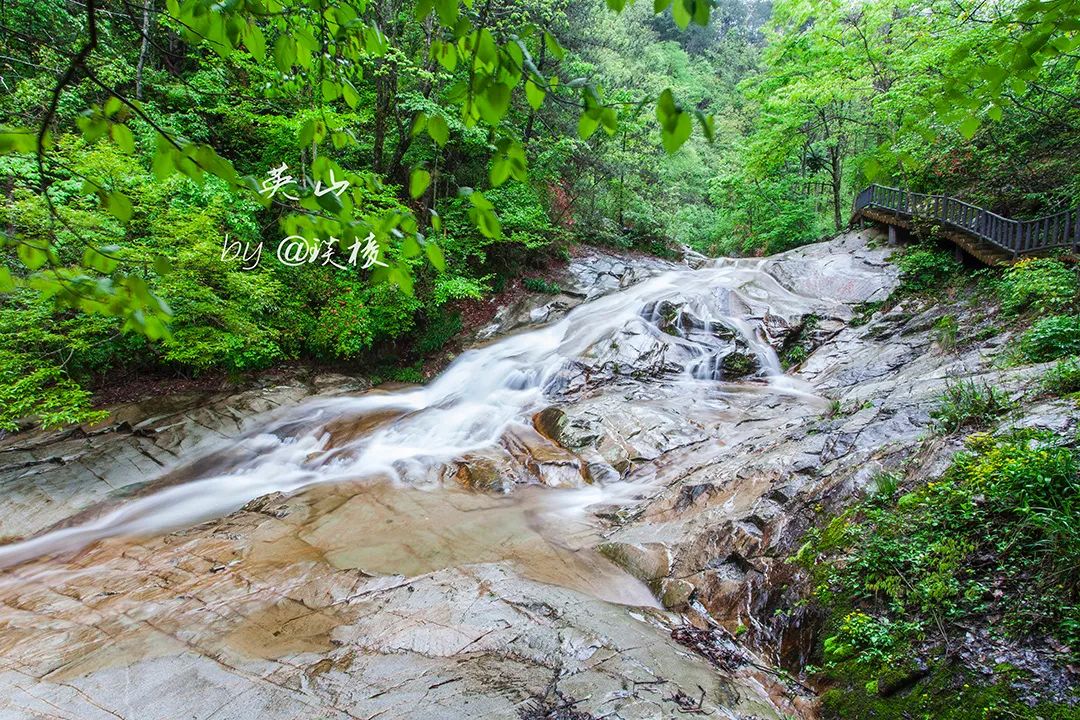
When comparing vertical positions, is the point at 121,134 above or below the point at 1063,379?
above

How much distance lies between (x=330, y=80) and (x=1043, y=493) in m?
4.42

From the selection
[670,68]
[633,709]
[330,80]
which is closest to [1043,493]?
[633,709]

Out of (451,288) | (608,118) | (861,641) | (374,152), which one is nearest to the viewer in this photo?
(608,118)

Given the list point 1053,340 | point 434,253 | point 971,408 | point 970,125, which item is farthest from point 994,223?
point 434,253

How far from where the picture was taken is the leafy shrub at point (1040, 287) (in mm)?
6754

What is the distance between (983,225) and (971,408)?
8.17 meters

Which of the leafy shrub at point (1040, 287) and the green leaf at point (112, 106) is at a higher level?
the green leaf at point (112, 106)

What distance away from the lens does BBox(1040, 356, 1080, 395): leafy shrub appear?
4.09 meters

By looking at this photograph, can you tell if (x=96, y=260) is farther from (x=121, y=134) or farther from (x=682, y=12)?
(x=682, y=12)

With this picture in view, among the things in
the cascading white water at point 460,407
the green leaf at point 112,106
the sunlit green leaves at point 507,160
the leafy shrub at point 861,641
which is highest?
the green leaf at point 112,106

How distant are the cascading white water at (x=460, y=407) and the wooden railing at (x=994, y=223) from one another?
3249 millimetres

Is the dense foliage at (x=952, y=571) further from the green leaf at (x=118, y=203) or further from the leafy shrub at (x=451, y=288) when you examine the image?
the leafy shrub at (x=451, y=288)

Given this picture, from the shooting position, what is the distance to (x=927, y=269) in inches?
448

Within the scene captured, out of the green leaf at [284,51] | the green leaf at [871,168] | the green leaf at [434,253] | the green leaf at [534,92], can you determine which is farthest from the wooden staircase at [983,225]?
the green leaf at [284,51]
